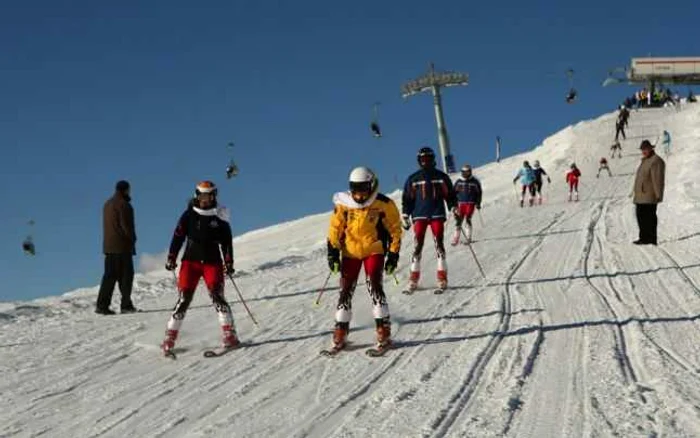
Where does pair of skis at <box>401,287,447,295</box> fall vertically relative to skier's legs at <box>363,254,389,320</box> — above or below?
below

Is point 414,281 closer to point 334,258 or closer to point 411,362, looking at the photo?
point 334,258

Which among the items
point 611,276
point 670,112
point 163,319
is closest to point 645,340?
point 611,276

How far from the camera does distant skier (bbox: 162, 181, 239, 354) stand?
7.71 m

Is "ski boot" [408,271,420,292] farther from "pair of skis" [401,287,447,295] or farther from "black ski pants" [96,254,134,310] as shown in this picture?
"black ski pants" [96,254,134,310]

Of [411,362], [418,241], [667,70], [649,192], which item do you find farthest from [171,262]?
[667,70]

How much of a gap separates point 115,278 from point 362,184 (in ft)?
19.0

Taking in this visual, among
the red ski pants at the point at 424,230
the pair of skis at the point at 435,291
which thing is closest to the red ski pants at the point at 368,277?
the pair of skis at the point at 435,291

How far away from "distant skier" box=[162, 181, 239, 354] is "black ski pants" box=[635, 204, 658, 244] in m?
9.54

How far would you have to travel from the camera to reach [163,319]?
33.9 ft

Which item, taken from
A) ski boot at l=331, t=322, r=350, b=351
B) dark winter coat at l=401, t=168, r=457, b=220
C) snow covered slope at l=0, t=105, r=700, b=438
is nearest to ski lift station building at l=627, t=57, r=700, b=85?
snow covered slope at l=0, t=105, r=700, b=438

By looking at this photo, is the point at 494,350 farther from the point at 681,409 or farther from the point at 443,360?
the point at 681,409

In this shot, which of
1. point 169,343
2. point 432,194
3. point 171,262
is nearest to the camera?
point 169,343

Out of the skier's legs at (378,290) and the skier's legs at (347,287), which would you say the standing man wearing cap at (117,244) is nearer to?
the skier's legs at (347,287)

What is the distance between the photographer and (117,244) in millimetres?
11227
